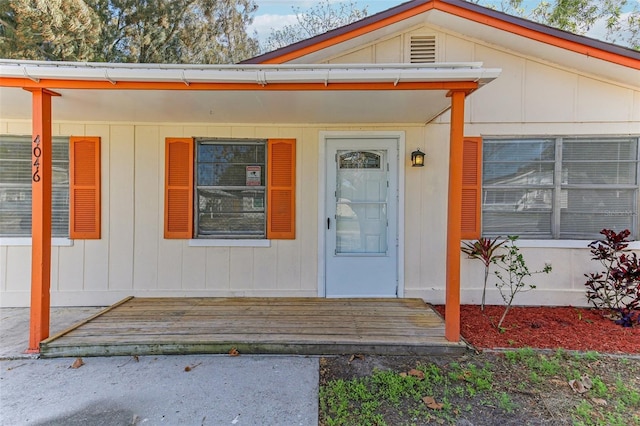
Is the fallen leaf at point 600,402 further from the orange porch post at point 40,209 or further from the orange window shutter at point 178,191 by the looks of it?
the orange porch post at point 40,209

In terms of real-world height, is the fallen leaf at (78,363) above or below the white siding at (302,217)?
below

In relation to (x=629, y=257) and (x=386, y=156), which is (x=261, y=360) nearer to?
(x=386, y=156)

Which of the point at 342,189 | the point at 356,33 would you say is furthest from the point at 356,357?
the point at 356,33

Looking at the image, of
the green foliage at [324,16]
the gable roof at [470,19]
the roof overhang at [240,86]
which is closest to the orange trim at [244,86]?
the roof overhang at [240,86]

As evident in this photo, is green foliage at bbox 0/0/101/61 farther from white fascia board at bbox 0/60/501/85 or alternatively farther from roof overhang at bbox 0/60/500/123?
white fascia board at bbox 0/60/501/85

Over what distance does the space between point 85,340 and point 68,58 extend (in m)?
9.25

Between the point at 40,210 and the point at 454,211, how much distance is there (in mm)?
3594

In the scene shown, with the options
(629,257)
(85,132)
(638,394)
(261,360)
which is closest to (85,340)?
(261,360)

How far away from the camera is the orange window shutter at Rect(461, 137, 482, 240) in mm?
4273

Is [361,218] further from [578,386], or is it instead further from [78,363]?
[78,363]

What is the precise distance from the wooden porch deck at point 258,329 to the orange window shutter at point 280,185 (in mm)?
899

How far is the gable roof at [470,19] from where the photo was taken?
3.71 metres

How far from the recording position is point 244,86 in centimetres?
290

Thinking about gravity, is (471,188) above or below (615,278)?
above
